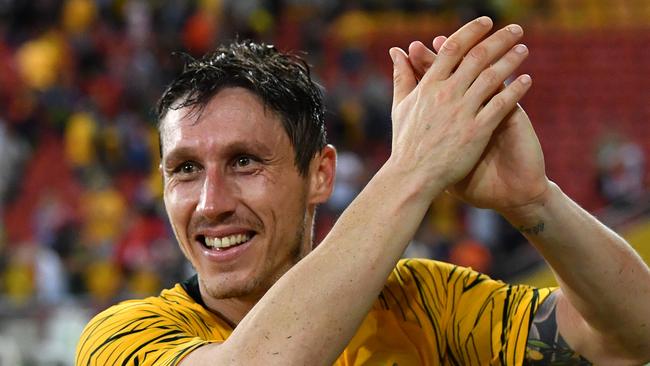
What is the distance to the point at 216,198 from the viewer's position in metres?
2.75

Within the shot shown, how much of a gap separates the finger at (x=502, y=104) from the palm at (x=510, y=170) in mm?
79

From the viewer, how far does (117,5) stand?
14.5m

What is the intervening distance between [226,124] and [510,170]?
0.73 meters

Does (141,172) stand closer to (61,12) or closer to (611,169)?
(61,12)

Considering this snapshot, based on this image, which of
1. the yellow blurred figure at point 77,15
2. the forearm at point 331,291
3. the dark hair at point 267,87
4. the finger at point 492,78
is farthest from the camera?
the yellow blurred figure at point 77,15

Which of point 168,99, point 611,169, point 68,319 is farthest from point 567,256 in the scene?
point 611,169

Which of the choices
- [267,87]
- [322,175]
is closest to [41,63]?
[322,175]

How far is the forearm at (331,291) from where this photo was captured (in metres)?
2.23

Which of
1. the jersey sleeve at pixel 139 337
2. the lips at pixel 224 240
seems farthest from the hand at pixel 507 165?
the jersey sleeve at pixel 139 337

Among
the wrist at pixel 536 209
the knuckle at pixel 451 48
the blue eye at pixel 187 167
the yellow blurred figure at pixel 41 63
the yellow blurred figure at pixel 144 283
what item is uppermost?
the yellow blurred figure at pixel 41 63

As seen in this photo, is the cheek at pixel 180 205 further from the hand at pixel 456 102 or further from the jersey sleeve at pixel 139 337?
the hand at pixel 456 102

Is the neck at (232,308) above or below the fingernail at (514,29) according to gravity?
below

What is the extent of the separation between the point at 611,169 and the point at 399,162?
10132 millimetres

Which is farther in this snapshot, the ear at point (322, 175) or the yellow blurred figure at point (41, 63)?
the yellow blurred figure at point (41, 63)
